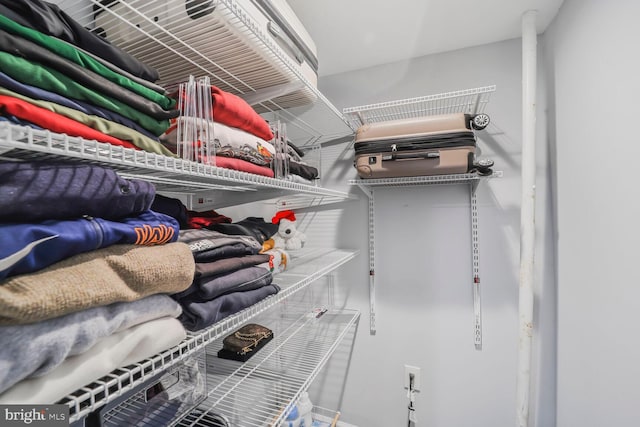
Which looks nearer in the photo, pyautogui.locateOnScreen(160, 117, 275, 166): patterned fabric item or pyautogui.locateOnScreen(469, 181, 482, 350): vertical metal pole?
pyautogui.locateOnScreen(160, 117, 275, 166): patterned fabric item

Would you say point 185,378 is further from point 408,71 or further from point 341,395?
point 408,71

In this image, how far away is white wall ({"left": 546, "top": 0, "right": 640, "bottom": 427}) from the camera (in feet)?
2.74

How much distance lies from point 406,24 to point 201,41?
3.18 feet

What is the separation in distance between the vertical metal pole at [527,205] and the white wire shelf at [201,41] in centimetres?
93

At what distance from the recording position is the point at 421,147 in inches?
48.9

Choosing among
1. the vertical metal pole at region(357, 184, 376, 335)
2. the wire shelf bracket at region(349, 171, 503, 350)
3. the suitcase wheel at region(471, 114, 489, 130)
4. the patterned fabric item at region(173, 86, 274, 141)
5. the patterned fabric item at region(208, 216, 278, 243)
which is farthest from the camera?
the vertical metal pole at region(357, 184, 376, 335)

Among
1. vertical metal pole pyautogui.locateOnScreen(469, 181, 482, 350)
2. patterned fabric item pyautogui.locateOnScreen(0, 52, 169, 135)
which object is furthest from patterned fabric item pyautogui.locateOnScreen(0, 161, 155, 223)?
vertical metal pole pyautogui.locateOnScreen(469, 181, 482, 350)

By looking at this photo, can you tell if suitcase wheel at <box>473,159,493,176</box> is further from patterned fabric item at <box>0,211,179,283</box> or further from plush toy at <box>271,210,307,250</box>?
patterned fabric item at <box>0,211,179,283</box>

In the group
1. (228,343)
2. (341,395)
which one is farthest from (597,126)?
(341,395)

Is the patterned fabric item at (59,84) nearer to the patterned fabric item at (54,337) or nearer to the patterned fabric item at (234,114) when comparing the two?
the patterned fabric item at (234,114)

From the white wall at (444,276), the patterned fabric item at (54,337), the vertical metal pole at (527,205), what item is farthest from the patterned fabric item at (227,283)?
the vertical metal pole at (527,205)

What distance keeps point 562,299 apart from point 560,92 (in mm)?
901

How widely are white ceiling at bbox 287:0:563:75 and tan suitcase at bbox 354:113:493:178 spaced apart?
45 cm

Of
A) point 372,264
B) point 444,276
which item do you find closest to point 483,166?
point 444,276
